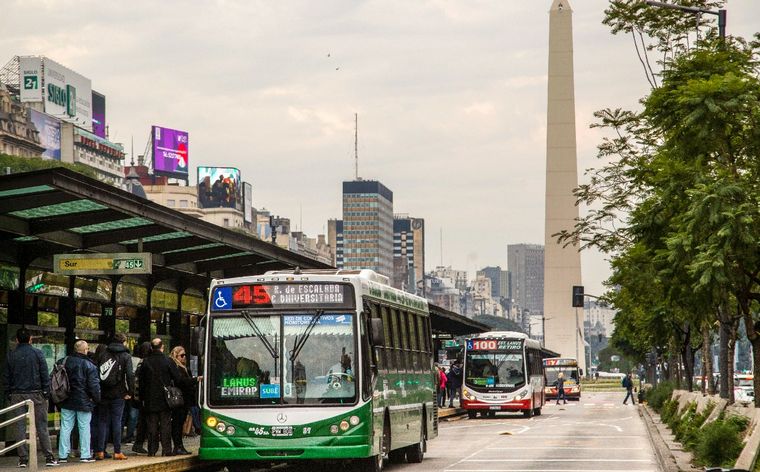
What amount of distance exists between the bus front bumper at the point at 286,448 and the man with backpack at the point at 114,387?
Answer: 5.49 ft

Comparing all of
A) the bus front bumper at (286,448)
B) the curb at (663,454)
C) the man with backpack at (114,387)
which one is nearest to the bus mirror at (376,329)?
the bus front bumper at (286,448)

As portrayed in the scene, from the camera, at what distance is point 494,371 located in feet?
158

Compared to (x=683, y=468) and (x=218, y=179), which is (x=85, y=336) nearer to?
(x=683, y=468)

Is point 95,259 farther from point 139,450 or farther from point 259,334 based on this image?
point 259,334

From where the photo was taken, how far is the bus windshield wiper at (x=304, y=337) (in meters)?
18.9

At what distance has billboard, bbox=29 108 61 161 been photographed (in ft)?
417

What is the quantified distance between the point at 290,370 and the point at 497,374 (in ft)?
98.0

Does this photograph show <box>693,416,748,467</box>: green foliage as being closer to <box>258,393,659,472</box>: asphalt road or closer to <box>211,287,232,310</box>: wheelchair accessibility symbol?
<box>258,393,659,472</box>: asphalt road

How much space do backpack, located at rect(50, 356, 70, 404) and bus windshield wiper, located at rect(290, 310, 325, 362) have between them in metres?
2.90

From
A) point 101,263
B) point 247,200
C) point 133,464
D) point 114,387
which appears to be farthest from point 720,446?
point 247,200

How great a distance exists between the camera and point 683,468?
20.9 m

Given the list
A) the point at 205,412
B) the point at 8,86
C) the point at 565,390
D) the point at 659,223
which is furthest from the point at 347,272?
the point at 8,86

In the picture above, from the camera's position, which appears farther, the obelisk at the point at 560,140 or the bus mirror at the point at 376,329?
the obelisk at the point at 560,140

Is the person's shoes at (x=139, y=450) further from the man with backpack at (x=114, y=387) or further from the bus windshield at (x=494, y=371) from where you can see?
the bus windshield at (x=494, y=371)
